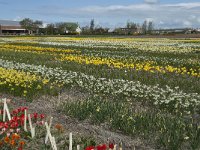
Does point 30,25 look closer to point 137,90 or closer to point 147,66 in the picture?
point 147,66

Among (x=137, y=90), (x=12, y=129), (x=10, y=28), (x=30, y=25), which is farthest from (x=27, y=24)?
(x=12, y=129)

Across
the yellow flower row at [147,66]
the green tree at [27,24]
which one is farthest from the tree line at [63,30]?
the yellow flower row at [147,66]

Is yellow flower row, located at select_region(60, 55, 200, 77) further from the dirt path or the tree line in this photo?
the tree line

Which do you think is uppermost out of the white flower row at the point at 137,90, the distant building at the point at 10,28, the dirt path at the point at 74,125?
the white flower row at the point at 137,90

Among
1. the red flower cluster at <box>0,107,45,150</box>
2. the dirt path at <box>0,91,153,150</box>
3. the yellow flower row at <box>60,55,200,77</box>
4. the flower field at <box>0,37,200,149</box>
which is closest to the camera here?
the red flower cluster at <box>0,107,45,150</box>

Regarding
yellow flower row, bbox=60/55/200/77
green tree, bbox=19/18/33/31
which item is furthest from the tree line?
yellow flower row, bbox=60/55/200/77

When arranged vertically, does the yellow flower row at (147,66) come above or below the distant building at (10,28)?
above

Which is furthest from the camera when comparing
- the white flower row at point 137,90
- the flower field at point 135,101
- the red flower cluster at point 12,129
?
the white flower row at point 137,90

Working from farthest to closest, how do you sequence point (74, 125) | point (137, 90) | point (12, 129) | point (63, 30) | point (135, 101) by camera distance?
point (63, 30), point (137, 90), point (135, 101), point (74, 125), point (12, 129)

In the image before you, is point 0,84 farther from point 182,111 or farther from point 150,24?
point 150,24

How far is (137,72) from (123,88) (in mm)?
5291

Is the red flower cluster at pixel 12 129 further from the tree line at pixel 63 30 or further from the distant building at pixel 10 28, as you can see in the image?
the distant building at pixel 10 28

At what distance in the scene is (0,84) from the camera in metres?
15.6

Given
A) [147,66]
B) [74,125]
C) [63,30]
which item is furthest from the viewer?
[63,30]
